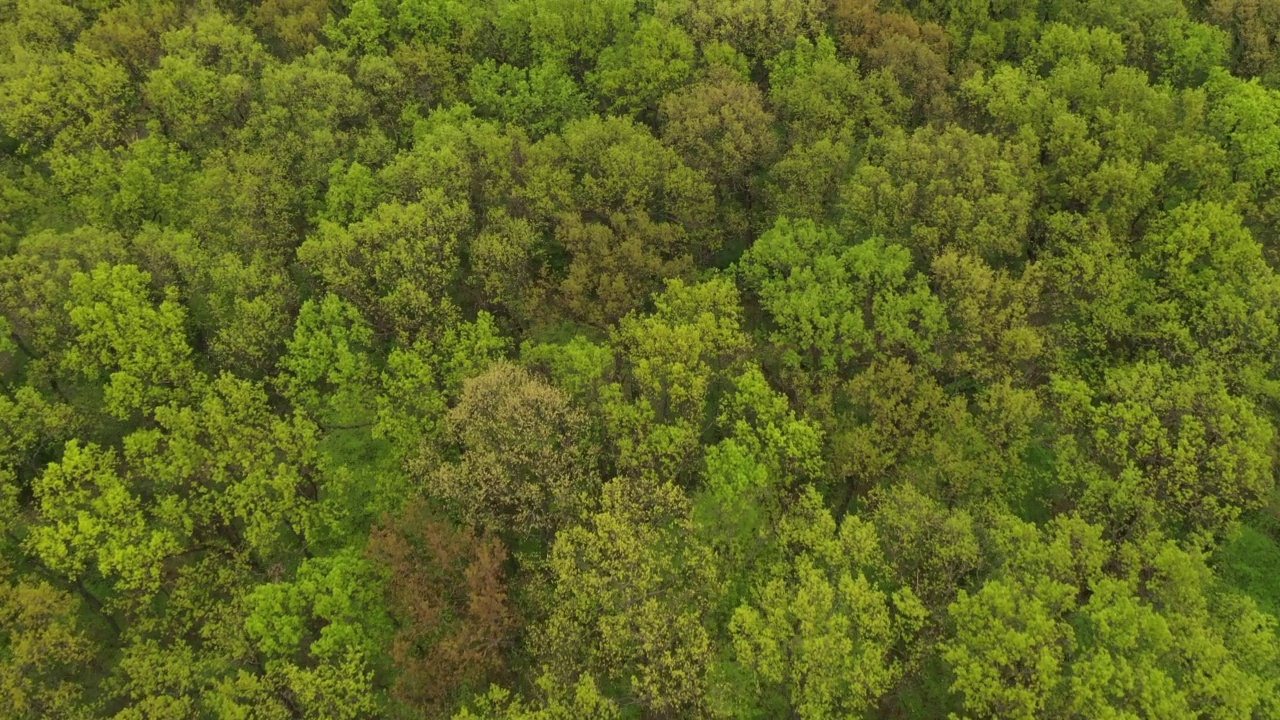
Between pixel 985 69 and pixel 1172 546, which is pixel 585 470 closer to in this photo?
pixel 1172 546

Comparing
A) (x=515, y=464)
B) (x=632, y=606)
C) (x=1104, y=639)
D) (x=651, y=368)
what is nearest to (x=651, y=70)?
(x=651, y=368)

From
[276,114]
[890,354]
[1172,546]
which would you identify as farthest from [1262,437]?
[276,114]

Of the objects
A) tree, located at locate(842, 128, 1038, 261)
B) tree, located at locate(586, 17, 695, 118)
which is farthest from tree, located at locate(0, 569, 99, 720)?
tree, located at locate(842, 128, 1038, 261)

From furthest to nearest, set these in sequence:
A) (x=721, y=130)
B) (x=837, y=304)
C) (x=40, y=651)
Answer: (x=721, y=130), (x=837, y=304), (x=40, y=651)

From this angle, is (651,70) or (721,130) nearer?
(721,130)

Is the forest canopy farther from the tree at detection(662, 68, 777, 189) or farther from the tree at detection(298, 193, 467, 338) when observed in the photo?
the tree at detection(662, 68, 777, 189)

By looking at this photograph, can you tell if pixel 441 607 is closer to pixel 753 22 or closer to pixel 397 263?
pixel 397 263

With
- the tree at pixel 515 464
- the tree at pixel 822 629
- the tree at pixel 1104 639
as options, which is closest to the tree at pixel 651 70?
the tree at pixel 515 464

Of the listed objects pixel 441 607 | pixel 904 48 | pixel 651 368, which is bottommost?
pixel 441 607

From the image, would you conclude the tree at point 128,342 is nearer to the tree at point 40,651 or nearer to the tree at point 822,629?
the tree at point 40,651
